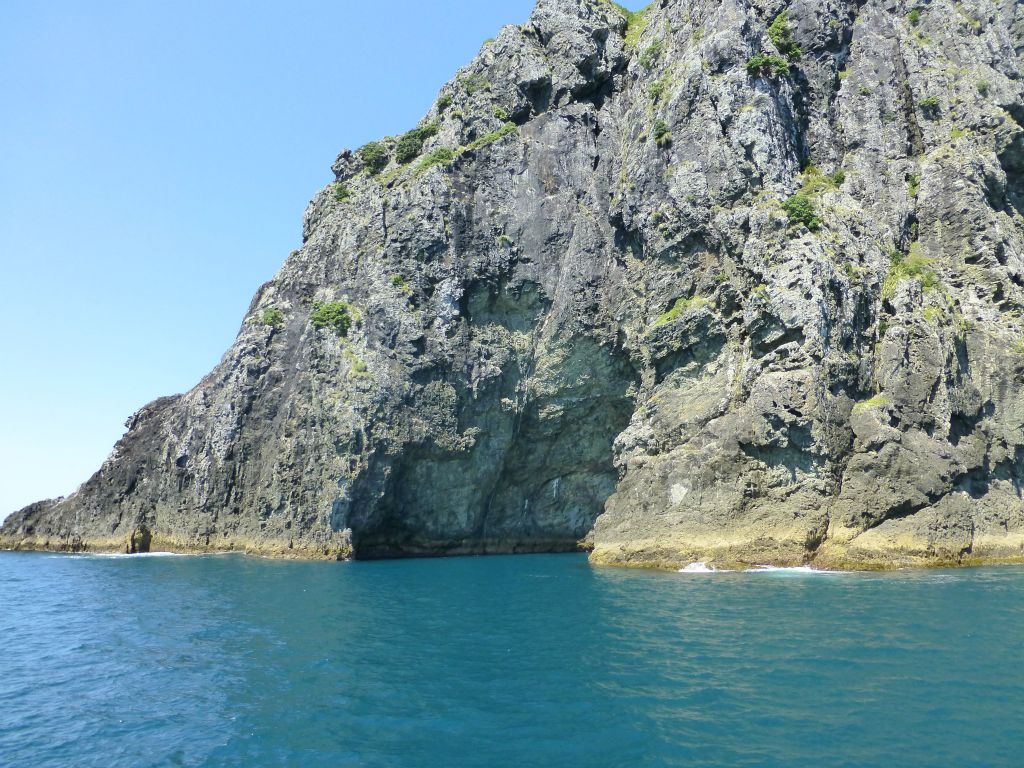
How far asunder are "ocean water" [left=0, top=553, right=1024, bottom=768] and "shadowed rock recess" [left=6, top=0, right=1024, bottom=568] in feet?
28.4

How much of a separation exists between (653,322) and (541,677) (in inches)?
1459

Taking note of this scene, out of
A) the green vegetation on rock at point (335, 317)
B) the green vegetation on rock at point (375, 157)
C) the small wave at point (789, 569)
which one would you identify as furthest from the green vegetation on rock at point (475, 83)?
the small wave at point (789, 569)

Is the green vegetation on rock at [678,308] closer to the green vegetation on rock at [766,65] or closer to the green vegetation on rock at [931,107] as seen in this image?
the green vegetation on rock at [766,65]

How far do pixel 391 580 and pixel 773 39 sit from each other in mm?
50604

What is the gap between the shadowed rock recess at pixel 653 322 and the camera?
39.2m

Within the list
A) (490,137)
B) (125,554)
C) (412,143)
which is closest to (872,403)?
(490,137)

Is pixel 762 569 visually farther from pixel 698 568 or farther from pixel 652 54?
pixel 652 54

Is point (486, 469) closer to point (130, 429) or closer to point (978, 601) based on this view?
point (978, 601)

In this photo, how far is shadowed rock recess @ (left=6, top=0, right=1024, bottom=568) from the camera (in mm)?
39250

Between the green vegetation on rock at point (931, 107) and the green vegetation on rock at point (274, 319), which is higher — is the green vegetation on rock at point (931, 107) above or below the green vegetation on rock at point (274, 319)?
above

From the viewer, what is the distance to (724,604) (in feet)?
86.4

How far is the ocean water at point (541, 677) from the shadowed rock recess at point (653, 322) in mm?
8658

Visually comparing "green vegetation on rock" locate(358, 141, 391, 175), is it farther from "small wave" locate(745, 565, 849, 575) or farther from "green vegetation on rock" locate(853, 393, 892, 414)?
"small wave" locate(745, 565, 849, 575)

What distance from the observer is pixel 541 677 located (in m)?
18.1
